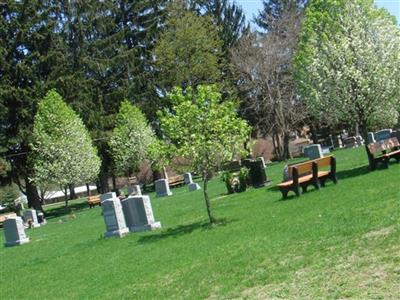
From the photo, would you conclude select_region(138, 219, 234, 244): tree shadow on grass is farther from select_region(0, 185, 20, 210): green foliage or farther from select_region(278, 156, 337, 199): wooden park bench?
select_region(0, 185, 20, 210): green foliage

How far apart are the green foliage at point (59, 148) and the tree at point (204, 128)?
2161 centimetres

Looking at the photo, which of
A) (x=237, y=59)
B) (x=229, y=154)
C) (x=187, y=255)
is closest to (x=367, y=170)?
(x=229, y=154)

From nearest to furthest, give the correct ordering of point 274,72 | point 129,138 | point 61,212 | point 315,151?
point 315,151 → point 61,212 → point 129,138 → point 274,72

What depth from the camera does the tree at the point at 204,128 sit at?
13602 millimetres

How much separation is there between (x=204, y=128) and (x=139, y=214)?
12.7ft

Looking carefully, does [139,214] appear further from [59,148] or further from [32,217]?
[59,148]

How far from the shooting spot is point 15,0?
40.8 meters

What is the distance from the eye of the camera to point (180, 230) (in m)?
14.4

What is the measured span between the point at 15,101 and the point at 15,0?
25.2 ft

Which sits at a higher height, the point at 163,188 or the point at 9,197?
the point at 9,197

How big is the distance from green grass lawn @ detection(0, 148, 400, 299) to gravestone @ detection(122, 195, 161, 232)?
512 mm

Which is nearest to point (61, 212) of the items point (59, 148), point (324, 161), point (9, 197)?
point (59, 148)

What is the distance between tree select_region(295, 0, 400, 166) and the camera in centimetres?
1761

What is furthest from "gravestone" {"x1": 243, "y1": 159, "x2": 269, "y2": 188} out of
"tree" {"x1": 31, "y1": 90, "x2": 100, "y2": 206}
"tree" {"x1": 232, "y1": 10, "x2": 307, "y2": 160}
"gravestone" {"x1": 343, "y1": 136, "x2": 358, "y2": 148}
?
"gravestone" {"x1": 343, "y1": 136, "x2": 358, "y2": 148}
